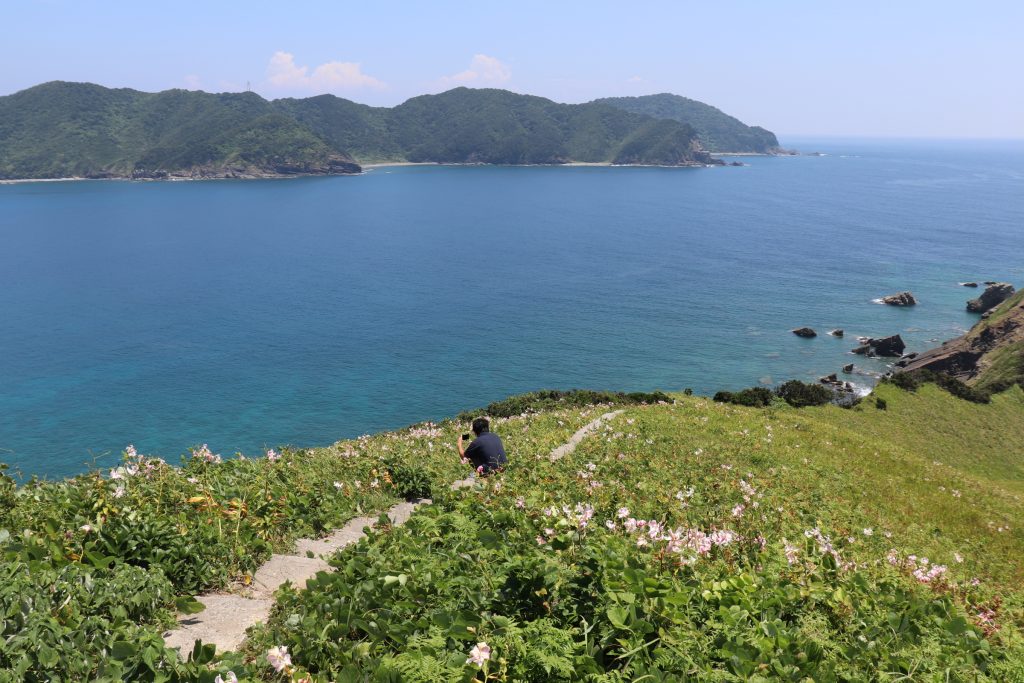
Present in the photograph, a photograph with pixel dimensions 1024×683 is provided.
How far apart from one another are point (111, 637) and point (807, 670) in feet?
19.8

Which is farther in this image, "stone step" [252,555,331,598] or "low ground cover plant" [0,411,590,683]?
"stone step" [252,555,331,598]

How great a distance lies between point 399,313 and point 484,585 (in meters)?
86.3

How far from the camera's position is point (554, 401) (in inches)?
1531

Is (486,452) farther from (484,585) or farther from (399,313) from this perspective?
(399,313)

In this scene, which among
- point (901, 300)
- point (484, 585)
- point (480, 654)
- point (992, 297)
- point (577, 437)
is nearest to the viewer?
point (480, 654)

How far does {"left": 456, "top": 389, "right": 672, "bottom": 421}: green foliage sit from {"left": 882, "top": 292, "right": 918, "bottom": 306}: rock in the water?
72.2m

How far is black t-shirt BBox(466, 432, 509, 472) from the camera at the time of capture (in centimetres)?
1366

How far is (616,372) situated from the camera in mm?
67562

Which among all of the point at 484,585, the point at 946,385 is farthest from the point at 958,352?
the point at 484,585

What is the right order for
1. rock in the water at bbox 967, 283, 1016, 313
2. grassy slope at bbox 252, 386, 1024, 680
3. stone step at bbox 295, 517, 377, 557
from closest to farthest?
grassy slope at bbox 252, 386, 1024, 680 < stone step at bbox 295, 517, 377, 557 < rock in the water at bbox 967, 283, 1016, 313

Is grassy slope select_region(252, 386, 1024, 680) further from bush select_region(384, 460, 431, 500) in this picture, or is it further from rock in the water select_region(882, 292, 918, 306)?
rock in the water select_region(882, 292, 918, 306)

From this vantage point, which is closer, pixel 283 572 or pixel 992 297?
pixel 283 572

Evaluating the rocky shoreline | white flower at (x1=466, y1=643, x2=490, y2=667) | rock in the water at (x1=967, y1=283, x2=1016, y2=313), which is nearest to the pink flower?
white flower at (x1=466, y1=643, x2=490, y2=667)

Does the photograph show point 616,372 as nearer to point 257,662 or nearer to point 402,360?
point 402,360
